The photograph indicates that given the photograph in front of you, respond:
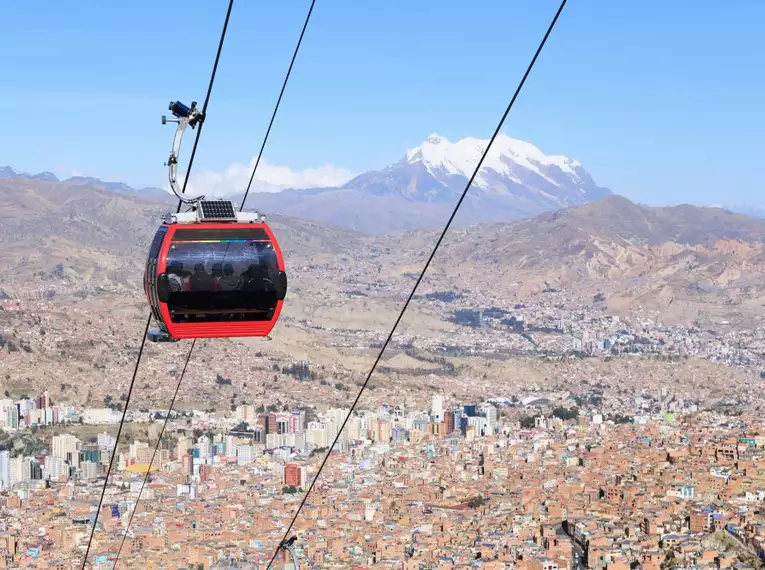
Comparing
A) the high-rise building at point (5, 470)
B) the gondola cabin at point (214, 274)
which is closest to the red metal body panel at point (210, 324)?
the gondola cabin at point (214, 274)

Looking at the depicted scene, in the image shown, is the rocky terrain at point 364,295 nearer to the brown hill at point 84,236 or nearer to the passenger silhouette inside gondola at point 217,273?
the brown hill at point 84,236

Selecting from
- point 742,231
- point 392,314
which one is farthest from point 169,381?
point 742,231

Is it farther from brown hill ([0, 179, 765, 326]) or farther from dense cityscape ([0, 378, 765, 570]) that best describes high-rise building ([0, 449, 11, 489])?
brown hill ([0, 179, 765, 326])

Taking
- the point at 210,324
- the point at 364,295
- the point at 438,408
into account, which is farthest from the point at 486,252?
the point at 210,324

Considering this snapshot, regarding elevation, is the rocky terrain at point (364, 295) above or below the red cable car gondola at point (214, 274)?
below

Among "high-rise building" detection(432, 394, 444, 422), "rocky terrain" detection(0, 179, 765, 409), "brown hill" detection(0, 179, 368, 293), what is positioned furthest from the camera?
"brown hill" detection(0, 179, 368, 293)

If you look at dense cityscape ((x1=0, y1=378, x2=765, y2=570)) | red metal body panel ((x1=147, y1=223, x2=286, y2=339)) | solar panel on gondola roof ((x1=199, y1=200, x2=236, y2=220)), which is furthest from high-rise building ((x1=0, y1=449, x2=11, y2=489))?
solar panel on gondola roof ((x1=199, y1=200, x2=236, y2=220))

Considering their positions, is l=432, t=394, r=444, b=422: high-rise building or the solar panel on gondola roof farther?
l=432, t=394, r=444, b=422: high-rise building
